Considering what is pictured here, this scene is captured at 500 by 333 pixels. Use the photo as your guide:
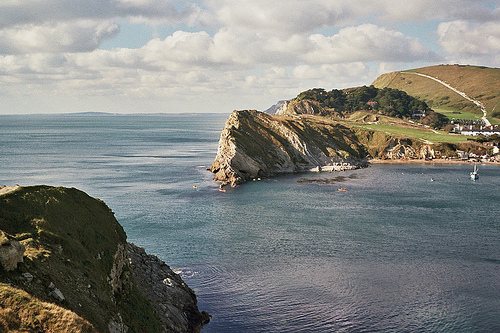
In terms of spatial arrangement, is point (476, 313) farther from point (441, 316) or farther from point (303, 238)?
point (303, 238)

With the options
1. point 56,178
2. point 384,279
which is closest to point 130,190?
point 56,178

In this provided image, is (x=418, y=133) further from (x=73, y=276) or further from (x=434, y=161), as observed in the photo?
(x=73, y=276)

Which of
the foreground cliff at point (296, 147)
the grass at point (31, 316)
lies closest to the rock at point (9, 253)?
the grass at point (31, 316)

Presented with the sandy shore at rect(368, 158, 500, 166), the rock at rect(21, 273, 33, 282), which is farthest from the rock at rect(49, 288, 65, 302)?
the sandy shore at rect(368, 158, 500, 166)

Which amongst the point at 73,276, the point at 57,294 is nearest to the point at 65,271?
the point at 73,276

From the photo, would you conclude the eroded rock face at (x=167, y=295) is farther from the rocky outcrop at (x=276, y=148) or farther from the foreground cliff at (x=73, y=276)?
the rocky outcrop at (x=276, y=148)

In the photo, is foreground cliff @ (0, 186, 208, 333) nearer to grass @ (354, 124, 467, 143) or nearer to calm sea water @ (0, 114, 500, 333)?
calm sea water @ (0, 114, 500, 333)

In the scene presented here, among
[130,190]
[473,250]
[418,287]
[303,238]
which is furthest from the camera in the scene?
[130,190]
